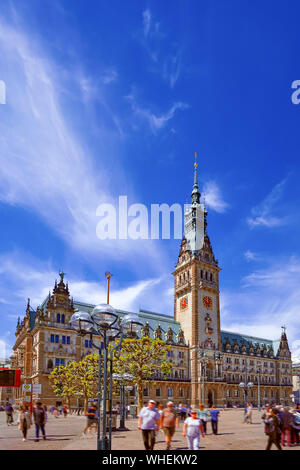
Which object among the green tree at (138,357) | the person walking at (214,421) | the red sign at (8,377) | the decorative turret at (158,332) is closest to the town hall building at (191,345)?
the decorative turret at (158,332)

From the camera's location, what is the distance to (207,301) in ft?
323

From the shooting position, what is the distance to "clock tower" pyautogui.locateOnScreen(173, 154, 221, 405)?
94.1 meters

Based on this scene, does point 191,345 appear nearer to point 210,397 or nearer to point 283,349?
point 210,397

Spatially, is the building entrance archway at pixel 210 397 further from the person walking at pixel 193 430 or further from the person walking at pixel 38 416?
the person walking at pixel 193 430

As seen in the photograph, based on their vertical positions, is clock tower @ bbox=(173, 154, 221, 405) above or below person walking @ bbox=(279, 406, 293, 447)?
above

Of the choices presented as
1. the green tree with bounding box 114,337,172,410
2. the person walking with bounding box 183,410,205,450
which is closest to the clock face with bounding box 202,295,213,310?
the green tree with bounding box 114,337,172,410

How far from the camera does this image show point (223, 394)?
94.5m

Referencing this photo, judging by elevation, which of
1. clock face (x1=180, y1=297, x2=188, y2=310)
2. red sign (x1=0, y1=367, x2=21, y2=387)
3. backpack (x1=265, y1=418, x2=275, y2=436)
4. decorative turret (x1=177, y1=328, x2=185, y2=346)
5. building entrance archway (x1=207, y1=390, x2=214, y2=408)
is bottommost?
building entrance archway (x1=207, y1=390, x2=214, y2=408)

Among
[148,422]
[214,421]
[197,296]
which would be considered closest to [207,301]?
[197,296]

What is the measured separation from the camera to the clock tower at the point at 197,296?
309 ft

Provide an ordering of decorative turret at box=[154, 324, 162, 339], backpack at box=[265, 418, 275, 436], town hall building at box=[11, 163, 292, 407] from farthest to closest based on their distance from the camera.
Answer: decorative turret at box=[154, 324, 162, 339], town hall building at box=[11, 163, 292, 407], backpack at box=[265, 418, 275, 436]

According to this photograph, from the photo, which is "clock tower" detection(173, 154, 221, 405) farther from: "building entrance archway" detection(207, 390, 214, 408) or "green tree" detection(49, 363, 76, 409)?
"green tree" detection(49, 363, 76, 409)
